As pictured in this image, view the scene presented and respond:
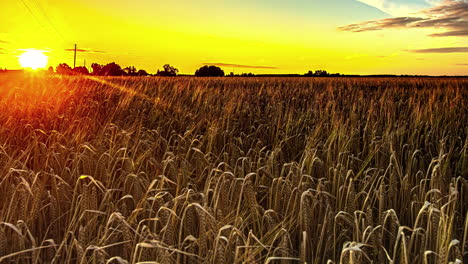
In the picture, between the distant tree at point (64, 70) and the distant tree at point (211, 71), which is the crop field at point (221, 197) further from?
the distant tree at point (211, 71)

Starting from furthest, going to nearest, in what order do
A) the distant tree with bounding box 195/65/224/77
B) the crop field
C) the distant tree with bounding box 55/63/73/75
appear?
1. the distant tree with bounding box 195/65/224/77
2. the distant tree with bounding box 55/63/73/75
3. the crop field

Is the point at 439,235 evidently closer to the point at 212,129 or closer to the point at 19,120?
the point at 212,129

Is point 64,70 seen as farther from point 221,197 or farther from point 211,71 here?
point 221,197

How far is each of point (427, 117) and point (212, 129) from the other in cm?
341

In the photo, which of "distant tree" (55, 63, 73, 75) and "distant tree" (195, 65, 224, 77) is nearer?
"distant tree" (55, 63, 73, 75)

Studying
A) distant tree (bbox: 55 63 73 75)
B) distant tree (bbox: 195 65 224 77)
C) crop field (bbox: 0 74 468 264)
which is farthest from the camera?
distant tree (bbox: 195 65 224 77)

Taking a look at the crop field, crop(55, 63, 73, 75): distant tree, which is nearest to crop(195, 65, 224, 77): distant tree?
crop(55, 63, 73, 75): distant tree

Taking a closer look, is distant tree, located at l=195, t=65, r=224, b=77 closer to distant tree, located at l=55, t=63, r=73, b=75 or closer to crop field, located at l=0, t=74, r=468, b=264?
distant tree, located at l=55, t=63, r=73, b=75

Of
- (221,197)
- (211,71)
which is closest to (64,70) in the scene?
(211,71)

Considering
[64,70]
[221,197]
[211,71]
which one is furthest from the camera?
[211,71]

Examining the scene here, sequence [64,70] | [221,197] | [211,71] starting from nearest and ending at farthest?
[221,197]
[64,70]
[211,71]

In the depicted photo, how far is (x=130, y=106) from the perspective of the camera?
24.1 feet

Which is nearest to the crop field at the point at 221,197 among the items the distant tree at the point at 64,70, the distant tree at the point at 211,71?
the distant tree at the point at 64,70

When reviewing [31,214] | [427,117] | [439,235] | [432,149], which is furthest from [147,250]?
[427,117]
